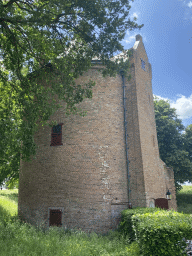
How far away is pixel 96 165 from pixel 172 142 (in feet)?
51.7

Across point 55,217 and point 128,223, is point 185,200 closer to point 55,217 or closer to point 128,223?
point 128,223

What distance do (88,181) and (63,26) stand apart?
8.09m

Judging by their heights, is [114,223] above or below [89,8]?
below

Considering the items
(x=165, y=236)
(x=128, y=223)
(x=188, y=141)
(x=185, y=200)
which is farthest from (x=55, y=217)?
(x=185, y=200)

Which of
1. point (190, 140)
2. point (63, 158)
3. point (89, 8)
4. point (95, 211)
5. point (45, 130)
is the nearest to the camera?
point (89, 8)

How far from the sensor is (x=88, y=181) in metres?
12.2

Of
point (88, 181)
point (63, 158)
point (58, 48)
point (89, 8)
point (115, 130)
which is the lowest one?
point (88, 181)

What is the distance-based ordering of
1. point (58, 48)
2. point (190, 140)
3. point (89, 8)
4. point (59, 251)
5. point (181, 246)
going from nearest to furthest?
point (181, 246) < point (59, 251) < point (89, 8) < point (58, 48) < point (190, 140)

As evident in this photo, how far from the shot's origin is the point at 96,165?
1253 centimetres

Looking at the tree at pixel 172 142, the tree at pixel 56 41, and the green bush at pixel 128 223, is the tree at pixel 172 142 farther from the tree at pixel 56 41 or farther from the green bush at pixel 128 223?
the tree at pixel 56 41

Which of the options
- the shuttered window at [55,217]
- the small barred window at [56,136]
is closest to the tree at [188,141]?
the small barred window at [56,136]

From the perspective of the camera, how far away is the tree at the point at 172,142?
23.6 m

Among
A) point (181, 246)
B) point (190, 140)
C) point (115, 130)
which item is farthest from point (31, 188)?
point (190, 140)

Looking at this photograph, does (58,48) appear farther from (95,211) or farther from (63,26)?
(95,211)
